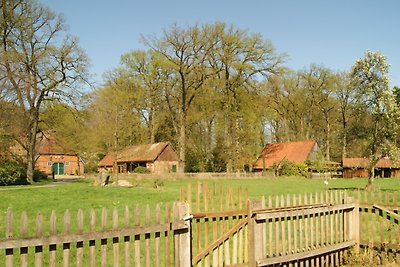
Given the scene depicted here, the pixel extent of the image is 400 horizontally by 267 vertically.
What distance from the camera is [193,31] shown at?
48.9 metres

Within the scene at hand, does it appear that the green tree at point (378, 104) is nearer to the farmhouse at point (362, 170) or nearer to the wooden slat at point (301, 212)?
the wooden slat at point (301, 212)

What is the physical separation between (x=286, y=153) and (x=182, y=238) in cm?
5516

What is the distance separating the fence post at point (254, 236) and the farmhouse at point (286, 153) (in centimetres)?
4937

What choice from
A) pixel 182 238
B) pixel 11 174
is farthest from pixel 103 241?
pixel 11 174

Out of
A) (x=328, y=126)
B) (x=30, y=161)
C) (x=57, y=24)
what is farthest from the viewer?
(x=328, y=126)

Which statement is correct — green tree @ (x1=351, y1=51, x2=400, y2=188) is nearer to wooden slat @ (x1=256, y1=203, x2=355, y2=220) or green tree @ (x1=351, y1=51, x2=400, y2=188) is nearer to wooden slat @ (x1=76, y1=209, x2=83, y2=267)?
wooden slat @ (x1=256, y1=203, x2=355, y2=220)

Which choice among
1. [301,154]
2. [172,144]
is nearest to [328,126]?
[301,154]

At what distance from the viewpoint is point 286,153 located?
196ft

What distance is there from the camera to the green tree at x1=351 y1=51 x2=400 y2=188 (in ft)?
85.6

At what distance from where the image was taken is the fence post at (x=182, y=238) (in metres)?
5.94

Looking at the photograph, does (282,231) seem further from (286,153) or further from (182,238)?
(286,153)

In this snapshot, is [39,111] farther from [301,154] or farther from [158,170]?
[301,154]

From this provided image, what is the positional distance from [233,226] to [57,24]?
3390 centimetres


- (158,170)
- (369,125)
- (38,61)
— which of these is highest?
(38,61)
